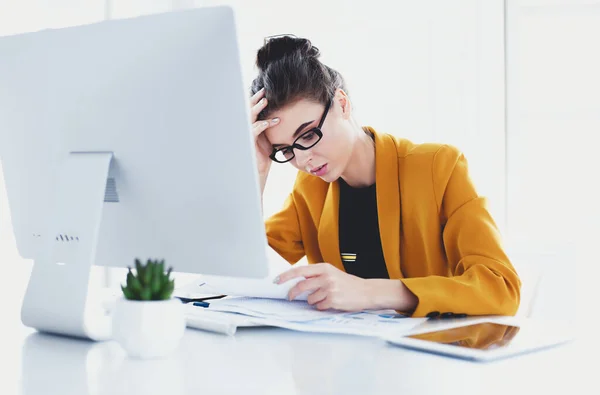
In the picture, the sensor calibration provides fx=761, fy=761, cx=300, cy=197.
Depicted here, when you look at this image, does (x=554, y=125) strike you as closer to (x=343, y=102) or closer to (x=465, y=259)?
(x=343, y=102)

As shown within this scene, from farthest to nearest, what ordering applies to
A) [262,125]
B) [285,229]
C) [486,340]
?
[285,229]
[262,125]
[486,340]

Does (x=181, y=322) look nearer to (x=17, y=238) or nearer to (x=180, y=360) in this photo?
(x=180, y=360)

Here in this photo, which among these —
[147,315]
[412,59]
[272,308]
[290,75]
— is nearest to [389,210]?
[290,75]

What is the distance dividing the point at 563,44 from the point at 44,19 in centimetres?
204

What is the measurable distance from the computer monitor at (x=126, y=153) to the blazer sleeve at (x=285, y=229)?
76cm

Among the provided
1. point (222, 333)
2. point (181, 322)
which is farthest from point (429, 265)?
point (181, 322)

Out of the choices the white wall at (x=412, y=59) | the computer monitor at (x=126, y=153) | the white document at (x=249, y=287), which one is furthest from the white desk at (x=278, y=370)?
the white wall at (x=412, y=59)

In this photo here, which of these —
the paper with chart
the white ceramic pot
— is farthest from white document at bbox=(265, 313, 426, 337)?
the white ceramic pot

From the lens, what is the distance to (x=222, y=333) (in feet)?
4.19

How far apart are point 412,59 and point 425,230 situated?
157cm

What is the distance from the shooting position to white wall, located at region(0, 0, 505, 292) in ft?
10.0

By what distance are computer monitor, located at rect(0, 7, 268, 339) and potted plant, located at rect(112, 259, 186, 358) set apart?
0.40ft

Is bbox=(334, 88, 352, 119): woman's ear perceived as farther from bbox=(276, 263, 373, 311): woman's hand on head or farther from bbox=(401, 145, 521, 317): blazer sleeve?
→ bbox=(276, 263, 373, 311): woman's hand on head

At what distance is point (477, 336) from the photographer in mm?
1187
